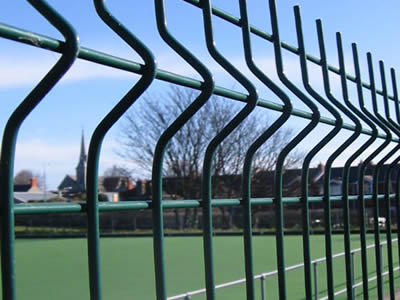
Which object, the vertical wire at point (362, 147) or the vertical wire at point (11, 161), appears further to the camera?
the vertical wire at point (362, 147)

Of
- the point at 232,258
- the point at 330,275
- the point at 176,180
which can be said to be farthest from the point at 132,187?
the point at 330,275

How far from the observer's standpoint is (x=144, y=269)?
19281 mm

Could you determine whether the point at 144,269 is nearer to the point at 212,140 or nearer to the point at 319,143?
the point at 319,143

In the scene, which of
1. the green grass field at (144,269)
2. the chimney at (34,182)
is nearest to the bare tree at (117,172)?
the green grass field at (144,269)

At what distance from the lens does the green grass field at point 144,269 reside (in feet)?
46.6

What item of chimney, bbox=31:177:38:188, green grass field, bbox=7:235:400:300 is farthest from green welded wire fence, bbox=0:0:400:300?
chimney, bbox=31:177:38:188

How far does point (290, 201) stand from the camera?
2.10 meters

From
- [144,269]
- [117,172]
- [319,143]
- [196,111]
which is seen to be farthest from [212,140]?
[117,172]

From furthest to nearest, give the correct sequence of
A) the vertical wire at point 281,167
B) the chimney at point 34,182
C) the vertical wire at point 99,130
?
1. the chimney at point 34,182
2. the vertical wire at point 281,167
3. the vertical wire at point 99,130

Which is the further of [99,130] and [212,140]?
[212,140]

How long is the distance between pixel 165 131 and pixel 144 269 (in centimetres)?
1823

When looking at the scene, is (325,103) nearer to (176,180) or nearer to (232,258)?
(232,258)

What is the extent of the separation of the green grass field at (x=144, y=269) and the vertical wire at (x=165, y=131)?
32.5 ft

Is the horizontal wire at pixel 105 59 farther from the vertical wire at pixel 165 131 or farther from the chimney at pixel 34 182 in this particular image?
the chimney at pixel 34 182
